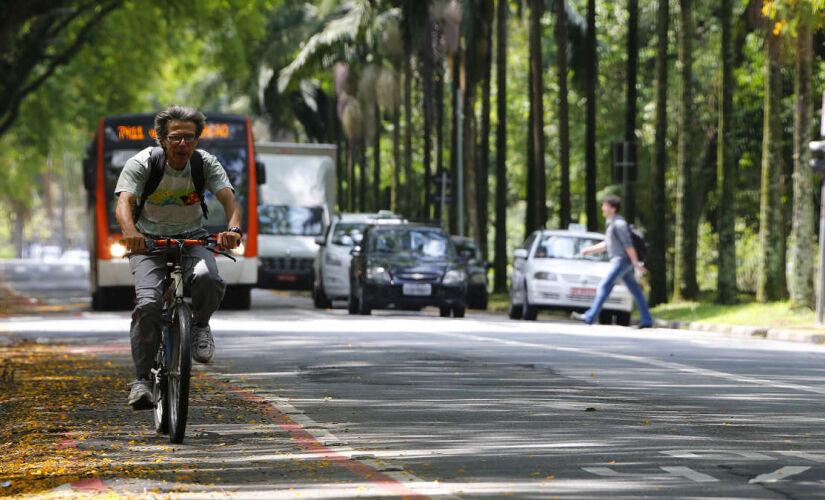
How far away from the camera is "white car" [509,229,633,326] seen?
25844 mm

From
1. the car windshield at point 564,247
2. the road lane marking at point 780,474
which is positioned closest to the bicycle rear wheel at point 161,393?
the road lane marking at point 780,474

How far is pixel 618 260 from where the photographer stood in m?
23.6

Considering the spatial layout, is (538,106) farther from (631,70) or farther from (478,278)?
(478,278)

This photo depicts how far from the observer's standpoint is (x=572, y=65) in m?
41.8

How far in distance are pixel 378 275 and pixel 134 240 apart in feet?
54.6

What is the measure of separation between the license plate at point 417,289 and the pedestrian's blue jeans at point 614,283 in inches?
119

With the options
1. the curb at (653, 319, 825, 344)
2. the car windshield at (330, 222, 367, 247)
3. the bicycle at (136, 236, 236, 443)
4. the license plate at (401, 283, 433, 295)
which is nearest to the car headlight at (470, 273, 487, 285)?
the car windshield at (330, 222, 367, 247)

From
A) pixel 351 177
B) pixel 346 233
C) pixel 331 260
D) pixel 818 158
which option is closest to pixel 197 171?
pixel 818 158

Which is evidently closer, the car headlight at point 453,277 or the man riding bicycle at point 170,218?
the man riding bicycle at point 170,218

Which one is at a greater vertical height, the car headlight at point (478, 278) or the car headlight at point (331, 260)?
the car headlight at point (331, 260)

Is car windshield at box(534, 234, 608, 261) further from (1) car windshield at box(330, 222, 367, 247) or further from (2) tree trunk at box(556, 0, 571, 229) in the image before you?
(2) tree trunk at box(556, 0, 571, 229)

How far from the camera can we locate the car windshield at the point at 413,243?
1057 inches

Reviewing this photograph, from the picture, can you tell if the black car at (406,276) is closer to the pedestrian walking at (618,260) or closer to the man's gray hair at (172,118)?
the pedestrian walking at (618,260)

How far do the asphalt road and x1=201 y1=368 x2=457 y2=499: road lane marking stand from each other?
14mm
